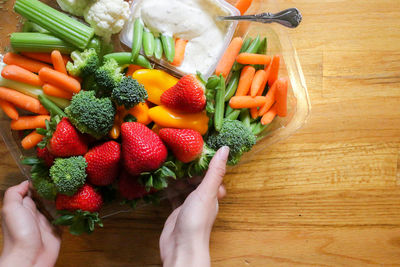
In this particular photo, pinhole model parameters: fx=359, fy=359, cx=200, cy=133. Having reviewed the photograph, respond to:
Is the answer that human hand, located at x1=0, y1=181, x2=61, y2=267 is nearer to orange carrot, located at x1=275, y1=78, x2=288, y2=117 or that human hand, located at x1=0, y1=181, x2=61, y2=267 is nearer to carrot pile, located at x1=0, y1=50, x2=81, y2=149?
carrot pile, located at x1=0, y1=50, x2=81, y2=149

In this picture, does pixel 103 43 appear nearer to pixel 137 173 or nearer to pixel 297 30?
pixel 137 173

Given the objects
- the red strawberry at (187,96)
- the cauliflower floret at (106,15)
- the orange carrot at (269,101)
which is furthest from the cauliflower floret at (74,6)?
the orange carrot at (269,101)

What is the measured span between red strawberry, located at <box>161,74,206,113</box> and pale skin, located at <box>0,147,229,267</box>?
0.19 m

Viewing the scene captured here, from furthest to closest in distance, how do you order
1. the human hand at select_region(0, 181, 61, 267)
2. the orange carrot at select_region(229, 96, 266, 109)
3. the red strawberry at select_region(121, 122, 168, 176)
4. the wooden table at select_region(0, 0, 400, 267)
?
the wooden table at select_region(0, 0, 400, 267) < the orange carrot at select_region(229, 96, 266, 109) < the human hand at select_region(0, 181, 61, 267) < the red strawberry at select_region(121, 122, 168, 176)

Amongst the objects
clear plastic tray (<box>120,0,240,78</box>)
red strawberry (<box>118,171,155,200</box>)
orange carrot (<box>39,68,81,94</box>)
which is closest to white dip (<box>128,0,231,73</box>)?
clear plastic tray (<box>120,0,240,78</box>)

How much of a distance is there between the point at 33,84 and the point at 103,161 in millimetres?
429

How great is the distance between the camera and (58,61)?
1349mm

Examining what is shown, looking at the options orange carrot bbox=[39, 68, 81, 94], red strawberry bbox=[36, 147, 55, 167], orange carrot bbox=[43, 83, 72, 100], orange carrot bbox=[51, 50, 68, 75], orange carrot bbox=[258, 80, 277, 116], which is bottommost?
orange carrot bbox=[258, 80, 277, 116]

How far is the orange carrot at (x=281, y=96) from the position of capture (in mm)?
1406

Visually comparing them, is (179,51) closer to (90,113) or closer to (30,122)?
(90,113)

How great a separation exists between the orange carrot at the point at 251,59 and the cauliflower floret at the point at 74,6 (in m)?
0.62

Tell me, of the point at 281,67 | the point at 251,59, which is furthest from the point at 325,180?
the point at 251,59

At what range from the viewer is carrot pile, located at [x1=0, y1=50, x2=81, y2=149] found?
4.41 feet

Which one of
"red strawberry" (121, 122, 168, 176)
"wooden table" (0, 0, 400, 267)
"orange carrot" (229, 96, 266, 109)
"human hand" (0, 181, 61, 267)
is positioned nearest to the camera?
"red strawberry" (121, 122, 168, 176)
